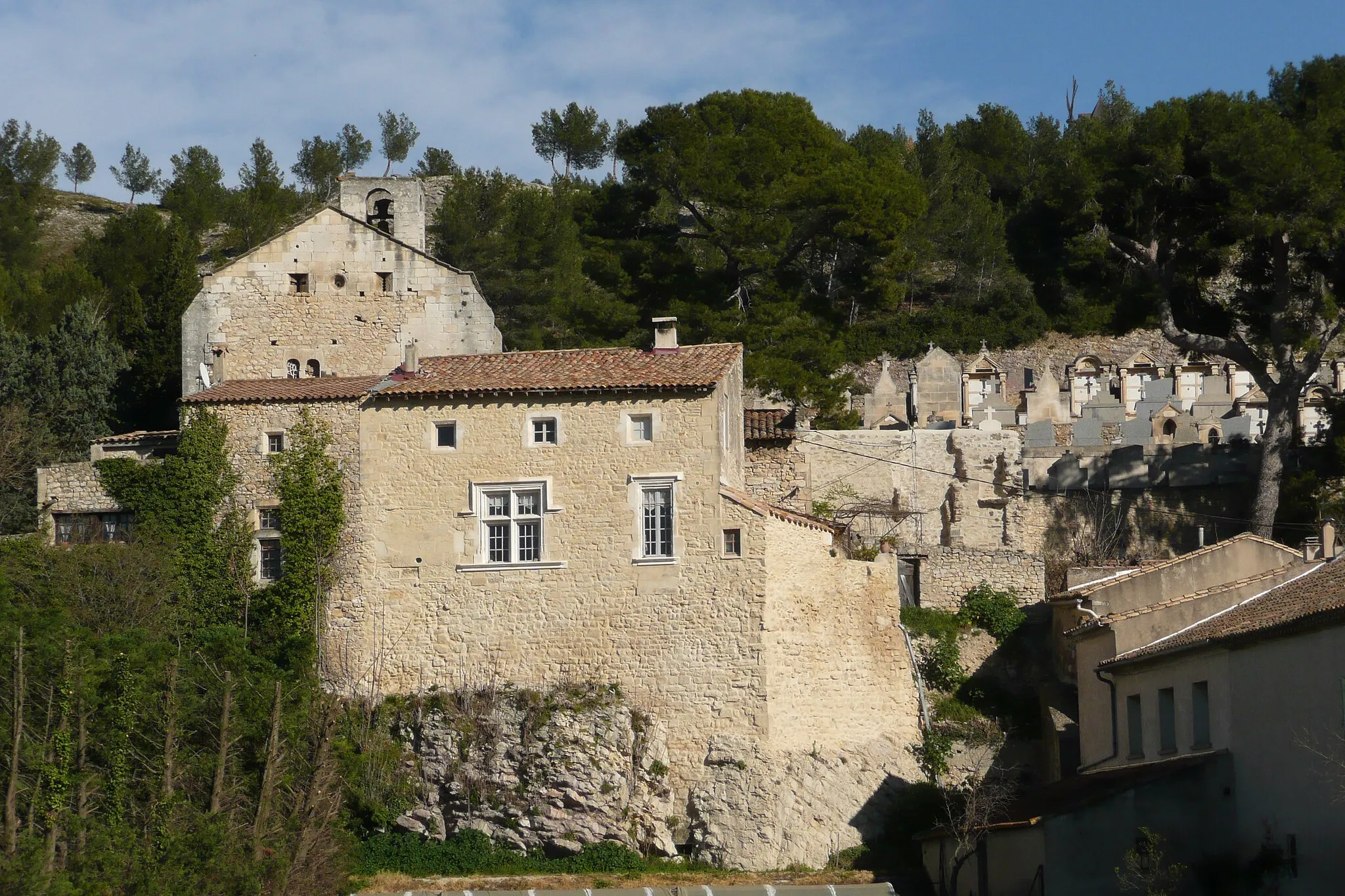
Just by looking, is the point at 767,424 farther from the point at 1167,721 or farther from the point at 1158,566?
the point at 1167,721

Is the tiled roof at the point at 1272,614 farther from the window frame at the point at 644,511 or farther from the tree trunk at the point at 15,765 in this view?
the tree trunk at the point at 15,765

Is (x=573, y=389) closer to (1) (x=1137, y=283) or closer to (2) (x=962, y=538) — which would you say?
(2) (x=962, y=538)

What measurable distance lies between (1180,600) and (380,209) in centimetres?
1976

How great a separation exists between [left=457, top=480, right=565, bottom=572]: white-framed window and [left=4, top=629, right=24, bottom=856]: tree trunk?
320 inches

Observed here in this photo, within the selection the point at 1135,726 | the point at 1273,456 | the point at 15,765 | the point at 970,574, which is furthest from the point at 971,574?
the point at 15,765

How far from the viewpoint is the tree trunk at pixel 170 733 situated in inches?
1103

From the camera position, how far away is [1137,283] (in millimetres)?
52406

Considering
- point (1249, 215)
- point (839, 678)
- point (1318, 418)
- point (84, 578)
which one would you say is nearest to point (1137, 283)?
point (1318, 418)

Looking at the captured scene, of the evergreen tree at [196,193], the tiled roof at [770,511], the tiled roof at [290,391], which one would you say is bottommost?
the tiled roof at [770,511]

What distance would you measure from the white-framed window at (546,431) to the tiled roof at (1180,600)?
404 inches

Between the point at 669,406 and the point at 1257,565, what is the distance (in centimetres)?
1161

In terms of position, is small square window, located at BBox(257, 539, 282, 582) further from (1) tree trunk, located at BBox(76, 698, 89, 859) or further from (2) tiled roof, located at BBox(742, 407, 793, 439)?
(2) tiled roof, located at BBox(742, 407, 793, 439)

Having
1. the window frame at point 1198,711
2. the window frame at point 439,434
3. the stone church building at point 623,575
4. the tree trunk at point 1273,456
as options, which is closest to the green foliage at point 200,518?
the stone church building at point 623,575

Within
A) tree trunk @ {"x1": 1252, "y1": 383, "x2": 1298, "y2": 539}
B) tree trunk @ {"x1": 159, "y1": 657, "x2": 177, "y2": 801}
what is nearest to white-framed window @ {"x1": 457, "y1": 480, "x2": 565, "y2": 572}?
tree trunk @ {"x1": 159, "y1": 657, "x2": 177, "y2": 801}
